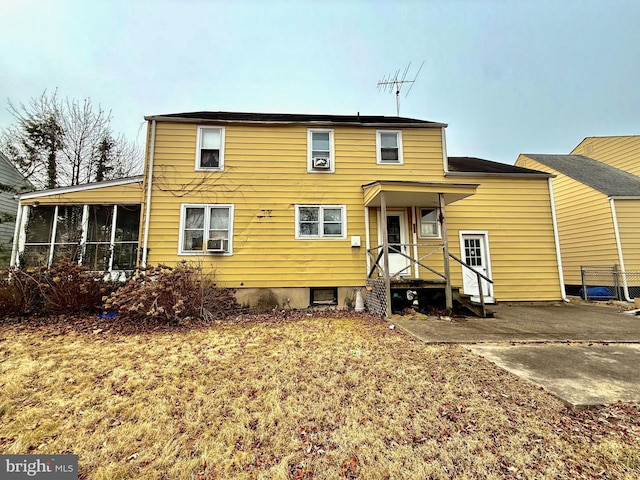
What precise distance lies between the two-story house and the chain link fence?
2.99m

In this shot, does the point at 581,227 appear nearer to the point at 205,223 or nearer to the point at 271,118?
the point at 271,118

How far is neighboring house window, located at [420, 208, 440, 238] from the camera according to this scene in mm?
8805

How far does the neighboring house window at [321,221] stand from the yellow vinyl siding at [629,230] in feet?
36.1

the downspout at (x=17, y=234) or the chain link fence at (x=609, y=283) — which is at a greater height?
the downspout at (x=17, y=234)

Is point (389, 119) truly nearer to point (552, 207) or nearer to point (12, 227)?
point (552, 207)

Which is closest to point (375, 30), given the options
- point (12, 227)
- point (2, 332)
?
point (2, 332)

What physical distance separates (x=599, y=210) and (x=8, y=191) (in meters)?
26.5

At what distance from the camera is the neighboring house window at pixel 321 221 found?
8497 millimetres

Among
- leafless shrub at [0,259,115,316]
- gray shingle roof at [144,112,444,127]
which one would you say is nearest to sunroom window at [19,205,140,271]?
leafless shrub at [0,259,115,316]

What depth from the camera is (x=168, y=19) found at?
9.94 m

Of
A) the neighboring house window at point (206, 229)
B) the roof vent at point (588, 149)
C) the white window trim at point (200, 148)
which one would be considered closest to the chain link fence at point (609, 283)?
the roof vent at point (588, 149)

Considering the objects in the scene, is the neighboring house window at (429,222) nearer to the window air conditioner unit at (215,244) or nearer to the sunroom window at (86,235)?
the window air conditioner unit at (215,244)

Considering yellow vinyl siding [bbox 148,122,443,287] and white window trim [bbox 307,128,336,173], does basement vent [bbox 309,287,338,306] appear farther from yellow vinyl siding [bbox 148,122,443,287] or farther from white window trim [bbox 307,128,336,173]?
white window trim [bbox 307,128,336,173]

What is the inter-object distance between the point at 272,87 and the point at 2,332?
49.3 ft
